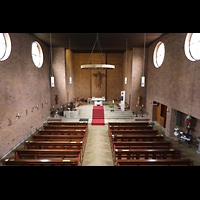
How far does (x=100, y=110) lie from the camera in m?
14.3

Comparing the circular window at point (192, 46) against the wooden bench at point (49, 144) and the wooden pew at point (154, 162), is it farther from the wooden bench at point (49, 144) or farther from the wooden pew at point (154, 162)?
the wooden bench at point (49, 144)

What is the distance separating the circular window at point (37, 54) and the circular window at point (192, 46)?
33.9 feet

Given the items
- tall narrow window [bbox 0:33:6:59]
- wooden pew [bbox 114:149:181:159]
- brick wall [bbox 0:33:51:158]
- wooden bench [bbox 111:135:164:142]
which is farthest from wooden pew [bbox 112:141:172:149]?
tall narrow window [bbox 0:33:6:59]

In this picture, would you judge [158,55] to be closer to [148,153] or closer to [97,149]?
[148,153]

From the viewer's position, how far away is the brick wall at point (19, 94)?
273 inches

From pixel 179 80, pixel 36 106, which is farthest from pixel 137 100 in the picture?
pixel 36 106

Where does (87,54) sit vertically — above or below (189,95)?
above

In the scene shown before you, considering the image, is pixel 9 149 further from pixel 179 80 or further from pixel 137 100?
pixel 137 100

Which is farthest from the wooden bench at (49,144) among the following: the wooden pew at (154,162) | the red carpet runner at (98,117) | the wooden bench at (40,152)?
the red carpet runner at (98,117)

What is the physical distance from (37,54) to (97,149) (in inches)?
351

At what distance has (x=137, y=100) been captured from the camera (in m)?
14.3

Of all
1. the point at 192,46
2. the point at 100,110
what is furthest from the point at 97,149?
the point at 192,46

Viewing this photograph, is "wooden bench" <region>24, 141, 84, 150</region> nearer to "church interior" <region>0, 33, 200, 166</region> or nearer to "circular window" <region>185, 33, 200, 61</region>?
"church interior" <region>0, 33, 200, 166</region>

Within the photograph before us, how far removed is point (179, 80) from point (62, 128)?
7.65 m
